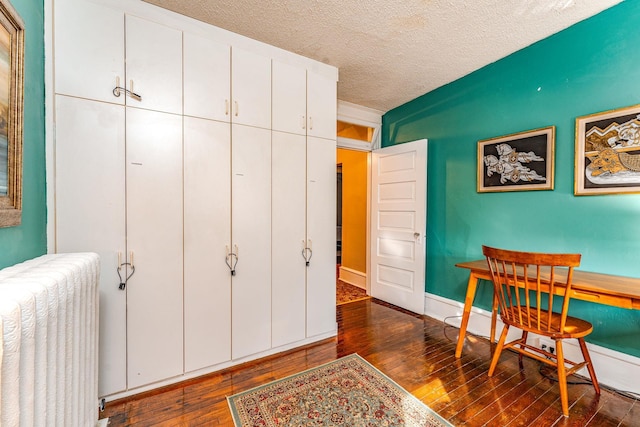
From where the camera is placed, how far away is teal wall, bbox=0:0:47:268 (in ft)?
4.32

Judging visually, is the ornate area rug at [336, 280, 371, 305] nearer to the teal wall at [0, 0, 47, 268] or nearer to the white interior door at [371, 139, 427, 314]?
the white interior door at [371, 139, 427, 314]

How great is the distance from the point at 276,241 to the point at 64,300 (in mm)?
1478

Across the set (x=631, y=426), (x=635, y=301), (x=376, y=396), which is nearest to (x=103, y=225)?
(x=376, y=396)

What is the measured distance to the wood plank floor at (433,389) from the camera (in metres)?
1.62

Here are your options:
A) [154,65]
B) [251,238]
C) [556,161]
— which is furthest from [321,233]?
[556,161]

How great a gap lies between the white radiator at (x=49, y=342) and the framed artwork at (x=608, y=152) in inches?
124

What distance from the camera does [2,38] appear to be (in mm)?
1116

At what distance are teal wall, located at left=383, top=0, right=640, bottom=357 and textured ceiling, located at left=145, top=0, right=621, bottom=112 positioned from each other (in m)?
0.19

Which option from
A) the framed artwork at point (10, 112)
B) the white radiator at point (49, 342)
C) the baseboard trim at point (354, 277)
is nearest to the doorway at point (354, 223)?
the baseboard trim at point (354, 277)

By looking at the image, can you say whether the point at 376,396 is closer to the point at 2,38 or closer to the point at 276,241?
the point at 276,241

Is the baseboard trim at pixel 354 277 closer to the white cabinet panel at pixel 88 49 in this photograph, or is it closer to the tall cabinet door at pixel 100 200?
the tall cabinet door at pixel 100 200

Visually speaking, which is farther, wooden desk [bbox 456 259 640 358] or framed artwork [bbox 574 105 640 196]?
framed artwork [bbox 574 105 640 196]

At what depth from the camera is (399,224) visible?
11.2 ft

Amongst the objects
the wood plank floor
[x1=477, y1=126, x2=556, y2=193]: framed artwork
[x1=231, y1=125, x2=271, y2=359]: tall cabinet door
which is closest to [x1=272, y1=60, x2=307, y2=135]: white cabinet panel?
[x1=231, y1=125, x2=271, y2=359]: tall cabinet door
